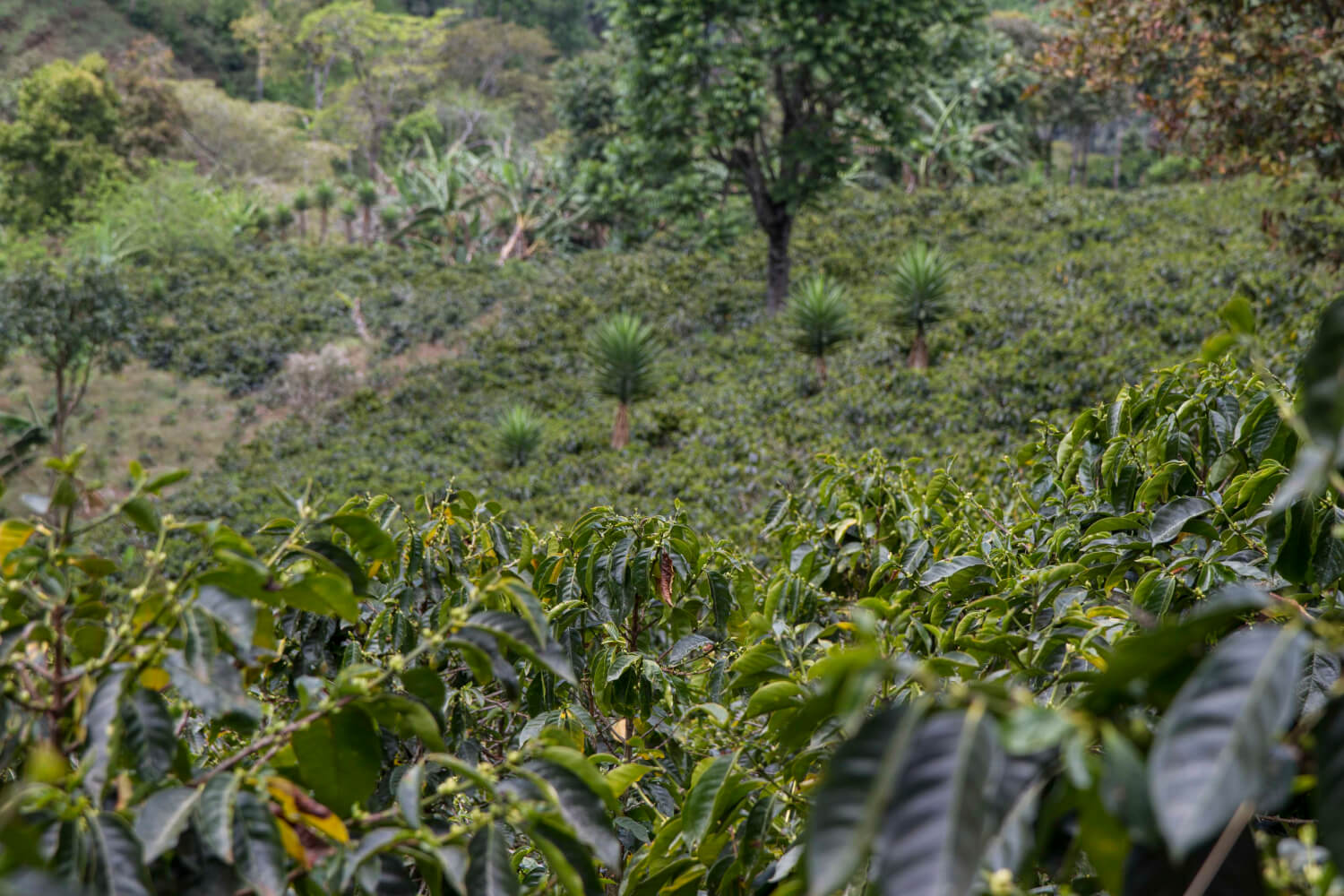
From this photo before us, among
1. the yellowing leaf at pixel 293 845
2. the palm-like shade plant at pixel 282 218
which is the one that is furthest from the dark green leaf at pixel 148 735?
the palm-like shade plant at pixel 282 218

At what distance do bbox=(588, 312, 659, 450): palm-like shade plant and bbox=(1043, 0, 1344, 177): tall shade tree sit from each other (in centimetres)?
451

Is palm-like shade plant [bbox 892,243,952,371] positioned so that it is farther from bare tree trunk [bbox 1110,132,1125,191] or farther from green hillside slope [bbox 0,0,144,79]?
green hillside slope [bbox 0,0,144,79]

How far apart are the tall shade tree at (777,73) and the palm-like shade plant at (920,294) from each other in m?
2.71

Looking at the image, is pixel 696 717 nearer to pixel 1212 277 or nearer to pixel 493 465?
pixel 493 465

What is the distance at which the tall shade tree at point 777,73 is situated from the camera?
10.9 m

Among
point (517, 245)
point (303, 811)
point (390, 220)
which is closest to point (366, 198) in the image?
point (390, 220)

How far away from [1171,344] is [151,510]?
8724mm

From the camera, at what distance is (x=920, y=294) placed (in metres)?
9.17

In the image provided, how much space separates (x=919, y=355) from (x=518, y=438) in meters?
4.17

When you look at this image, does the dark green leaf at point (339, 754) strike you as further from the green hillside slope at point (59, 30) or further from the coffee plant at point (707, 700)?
the green hillside slope at point (59, 30)

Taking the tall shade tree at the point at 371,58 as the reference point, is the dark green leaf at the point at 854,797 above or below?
above

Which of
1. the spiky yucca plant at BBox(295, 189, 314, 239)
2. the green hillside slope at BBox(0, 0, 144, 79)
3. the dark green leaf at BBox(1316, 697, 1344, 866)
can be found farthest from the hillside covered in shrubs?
the green hillside slope at BBox(0, 0, 144, 79)

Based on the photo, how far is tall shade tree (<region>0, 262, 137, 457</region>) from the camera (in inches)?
505

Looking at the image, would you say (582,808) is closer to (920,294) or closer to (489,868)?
(489,868)
